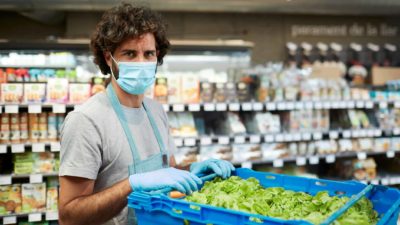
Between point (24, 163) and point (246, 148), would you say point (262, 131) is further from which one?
point (24, 163)

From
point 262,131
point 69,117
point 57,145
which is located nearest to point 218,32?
point 262,131

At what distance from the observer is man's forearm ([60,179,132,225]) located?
59.7 inches

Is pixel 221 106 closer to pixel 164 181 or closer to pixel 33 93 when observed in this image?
pixel 33 93

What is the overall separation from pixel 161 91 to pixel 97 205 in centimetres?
237

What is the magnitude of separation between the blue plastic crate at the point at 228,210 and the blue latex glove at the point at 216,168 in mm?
252

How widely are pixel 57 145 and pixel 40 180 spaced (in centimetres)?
38

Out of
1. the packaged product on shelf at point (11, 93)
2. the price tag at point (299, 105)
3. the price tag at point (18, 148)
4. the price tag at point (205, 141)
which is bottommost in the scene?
the price tag at point (18, 148)

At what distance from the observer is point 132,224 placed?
5.65ft

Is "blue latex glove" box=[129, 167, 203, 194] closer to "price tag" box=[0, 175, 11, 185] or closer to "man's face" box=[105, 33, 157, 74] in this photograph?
"man's face" box=[105, 33, 157, 74]

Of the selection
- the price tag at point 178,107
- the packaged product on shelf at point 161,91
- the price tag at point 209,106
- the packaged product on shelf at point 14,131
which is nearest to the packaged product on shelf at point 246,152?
the price tag at point 209,106

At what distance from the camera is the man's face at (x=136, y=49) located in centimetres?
179

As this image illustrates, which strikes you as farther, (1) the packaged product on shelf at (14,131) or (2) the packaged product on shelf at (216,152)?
(2) the packaged product on shelf at (216,152)

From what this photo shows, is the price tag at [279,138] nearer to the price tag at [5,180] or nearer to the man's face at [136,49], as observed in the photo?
the man's face at [136,49]

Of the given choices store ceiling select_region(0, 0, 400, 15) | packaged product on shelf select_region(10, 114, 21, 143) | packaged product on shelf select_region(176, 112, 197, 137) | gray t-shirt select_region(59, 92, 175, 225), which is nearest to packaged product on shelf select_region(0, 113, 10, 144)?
packaged product on shelf select_region(10, 114, 21, 143)
